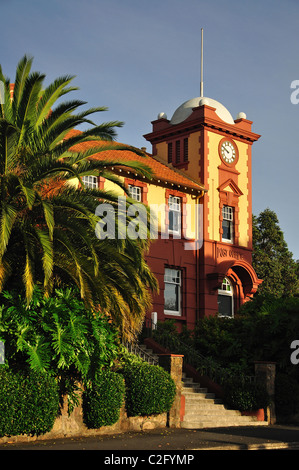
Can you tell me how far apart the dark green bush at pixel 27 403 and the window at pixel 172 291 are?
15.8m

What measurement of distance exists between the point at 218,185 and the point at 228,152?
219 centimetres

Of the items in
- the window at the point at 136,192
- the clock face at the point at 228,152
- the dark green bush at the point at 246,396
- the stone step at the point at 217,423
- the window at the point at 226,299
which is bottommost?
the stone step at the point at 217,423

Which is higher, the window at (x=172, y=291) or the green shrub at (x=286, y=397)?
the window at (x=172, y=291)

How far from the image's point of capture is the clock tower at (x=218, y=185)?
33719mm

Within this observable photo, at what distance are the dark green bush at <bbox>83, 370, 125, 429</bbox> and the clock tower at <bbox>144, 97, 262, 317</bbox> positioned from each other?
1473cm

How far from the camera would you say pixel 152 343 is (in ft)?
86.2

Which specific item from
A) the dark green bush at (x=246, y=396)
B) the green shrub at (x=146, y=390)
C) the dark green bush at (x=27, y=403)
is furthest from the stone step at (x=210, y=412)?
the dark green bush at (x=27, y=403)

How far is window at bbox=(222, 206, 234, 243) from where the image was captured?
3538 centimetres

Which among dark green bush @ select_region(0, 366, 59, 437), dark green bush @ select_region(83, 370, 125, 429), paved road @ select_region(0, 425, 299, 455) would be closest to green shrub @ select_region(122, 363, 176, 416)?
paved road @ select_region(0, 425, 299, 455)

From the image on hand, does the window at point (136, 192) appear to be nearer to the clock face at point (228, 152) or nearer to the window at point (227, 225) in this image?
the window at point (227, 225)

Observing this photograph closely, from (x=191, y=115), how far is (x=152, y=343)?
14225 mm
